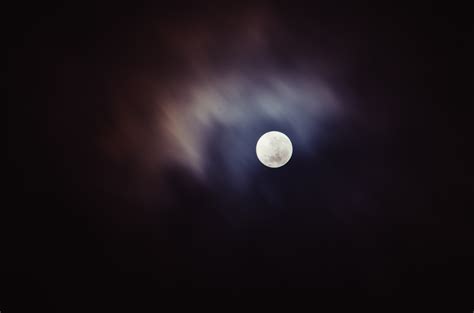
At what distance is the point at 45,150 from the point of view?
7.72 m

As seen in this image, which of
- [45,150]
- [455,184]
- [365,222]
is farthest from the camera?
[365,222]

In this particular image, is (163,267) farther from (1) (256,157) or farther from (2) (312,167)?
(2) (312,167)

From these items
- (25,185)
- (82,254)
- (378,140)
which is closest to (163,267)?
(82,254)

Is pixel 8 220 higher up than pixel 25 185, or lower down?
lower down

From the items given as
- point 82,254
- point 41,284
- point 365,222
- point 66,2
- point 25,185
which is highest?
point 66,2

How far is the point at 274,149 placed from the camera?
7.83 m

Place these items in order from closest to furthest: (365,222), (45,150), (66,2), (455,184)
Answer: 1. (66,2)
2. (45,150)
3. (455,184)
4. (365,222)

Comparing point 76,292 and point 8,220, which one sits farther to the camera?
point 76,292

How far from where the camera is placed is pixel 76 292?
9227 mm

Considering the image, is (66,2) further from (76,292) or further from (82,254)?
(76,292)

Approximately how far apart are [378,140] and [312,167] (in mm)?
1754

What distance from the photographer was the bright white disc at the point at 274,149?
7.74m

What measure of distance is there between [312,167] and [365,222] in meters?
2.27

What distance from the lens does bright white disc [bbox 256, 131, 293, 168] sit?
7741 millimetres
